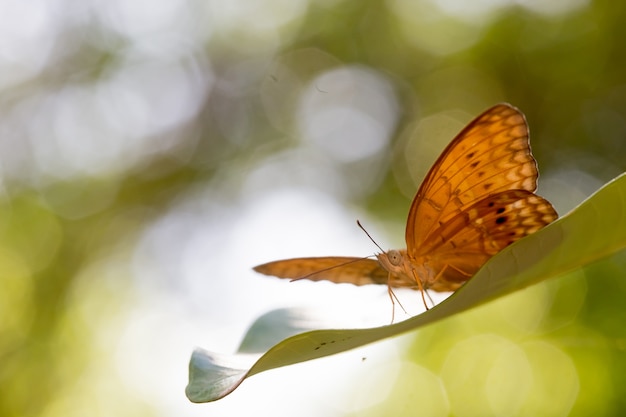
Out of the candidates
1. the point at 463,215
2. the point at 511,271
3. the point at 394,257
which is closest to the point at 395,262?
the point at 394,257

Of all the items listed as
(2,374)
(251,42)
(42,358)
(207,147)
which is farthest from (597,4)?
(2,374)

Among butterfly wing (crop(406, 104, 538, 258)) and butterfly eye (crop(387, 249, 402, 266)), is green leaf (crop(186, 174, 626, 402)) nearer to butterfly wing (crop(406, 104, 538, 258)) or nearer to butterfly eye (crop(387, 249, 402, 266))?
butterfly wing (crop(406, 104, 538, 258))

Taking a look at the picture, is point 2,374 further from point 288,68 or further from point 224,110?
point 288,68

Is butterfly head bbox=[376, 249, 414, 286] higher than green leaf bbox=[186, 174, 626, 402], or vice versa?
butterfly head bbox=[376, 249, 414, 286]

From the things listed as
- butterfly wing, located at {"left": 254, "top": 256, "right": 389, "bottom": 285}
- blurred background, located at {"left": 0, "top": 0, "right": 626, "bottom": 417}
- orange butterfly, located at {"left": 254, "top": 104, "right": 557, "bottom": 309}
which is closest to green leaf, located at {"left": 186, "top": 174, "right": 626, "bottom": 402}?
orange butterfly, located at {"left": 254, "top": 104, "right": 557, "bottom": 309}

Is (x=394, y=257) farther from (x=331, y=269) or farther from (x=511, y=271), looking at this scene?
(x=511, y=271)

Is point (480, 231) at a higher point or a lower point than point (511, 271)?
higher

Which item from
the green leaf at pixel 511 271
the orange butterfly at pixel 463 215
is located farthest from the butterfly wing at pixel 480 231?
the green leaf at pixel 511 271
